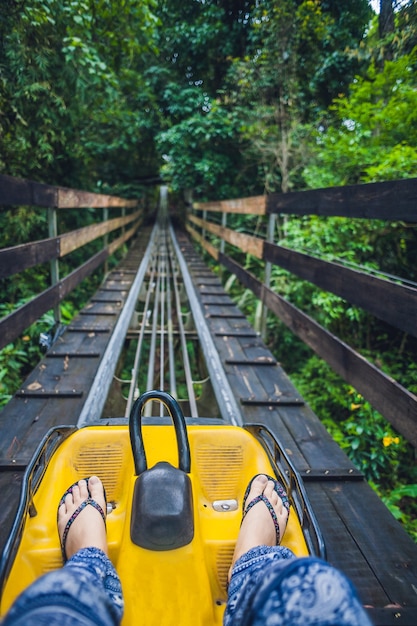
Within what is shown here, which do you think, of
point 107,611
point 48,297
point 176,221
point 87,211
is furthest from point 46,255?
point 176,221

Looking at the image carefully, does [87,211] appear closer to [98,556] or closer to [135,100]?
[135,100]

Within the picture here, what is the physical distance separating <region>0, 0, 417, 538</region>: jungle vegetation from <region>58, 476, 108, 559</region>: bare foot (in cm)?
188

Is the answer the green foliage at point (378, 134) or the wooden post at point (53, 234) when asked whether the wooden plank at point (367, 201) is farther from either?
the wooden post at point (53, 234)

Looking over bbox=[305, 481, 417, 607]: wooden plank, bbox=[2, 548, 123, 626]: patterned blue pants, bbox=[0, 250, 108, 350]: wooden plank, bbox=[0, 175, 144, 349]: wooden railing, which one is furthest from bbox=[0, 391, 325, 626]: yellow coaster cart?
bbox=[0, 175, 144, 349]: wooden railing

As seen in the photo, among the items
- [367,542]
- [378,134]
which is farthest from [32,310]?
[378,134]

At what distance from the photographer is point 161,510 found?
0.87 m

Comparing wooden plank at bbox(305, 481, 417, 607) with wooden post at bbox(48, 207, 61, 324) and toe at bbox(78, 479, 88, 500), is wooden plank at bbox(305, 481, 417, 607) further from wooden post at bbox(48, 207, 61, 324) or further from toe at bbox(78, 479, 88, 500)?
wooden post at bbox(48, 207, 61, 324)

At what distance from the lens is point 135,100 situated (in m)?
9.44

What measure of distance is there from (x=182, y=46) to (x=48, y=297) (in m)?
8.52

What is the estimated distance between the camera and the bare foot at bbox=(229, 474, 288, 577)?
94 centimetres

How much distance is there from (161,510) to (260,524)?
0.93 ft

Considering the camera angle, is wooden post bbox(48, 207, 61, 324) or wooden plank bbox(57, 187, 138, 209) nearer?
wooden post bbox(48, 207, 61, 324)

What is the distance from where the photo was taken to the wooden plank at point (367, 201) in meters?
1.34

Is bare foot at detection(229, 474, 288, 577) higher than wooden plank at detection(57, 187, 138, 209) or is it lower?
lower
